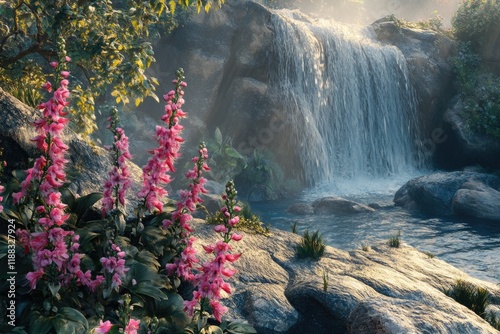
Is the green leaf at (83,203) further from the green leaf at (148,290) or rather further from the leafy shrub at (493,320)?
the leafy shrub at (493,320)

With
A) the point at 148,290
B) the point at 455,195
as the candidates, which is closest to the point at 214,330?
the point at 148,290

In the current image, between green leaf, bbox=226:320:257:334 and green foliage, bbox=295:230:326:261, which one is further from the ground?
green leaf, bbox=226:320:257:334

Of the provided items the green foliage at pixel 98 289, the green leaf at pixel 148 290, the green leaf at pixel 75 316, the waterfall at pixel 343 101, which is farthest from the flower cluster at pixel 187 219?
the waterfall at pixel 343 101

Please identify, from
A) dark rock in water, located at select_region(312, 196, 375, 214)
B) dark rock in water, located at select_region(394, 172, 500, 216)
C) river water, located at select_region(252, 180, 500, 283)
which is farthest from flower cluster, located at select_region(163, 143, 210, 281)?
dark rock in water, located at select_region(394, 172, 500, 216)

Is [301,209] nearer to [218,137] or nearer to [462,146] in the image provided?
[218,137]

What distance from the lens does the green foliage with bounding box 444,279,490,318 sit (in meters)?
7.39

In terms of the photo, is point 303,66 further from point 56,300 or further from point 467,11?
point 56,300

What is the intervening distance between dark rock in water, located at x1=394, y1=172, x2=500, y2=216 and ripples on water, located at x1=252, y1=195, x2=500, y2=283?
0.82 metres

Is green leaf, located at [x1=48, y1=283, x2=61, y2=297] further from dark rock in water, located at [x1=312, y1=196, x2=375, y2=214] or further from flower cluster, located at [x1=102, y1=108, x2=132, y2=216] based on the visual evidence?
dark rock in water, located at [x1=312, y1=196, x2=375, y2=214]

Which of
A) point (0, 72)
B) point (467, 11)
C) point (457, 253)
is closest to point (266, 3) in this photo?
point (467, 11)

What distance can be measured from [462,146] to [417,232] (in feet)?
36.3

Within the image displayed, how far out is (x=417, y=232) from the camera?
1670cm

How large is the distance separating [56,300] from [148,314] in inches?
37.9

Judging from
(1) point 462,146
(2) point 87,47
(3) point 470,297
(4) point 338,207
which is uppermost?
(2) point 87,47
